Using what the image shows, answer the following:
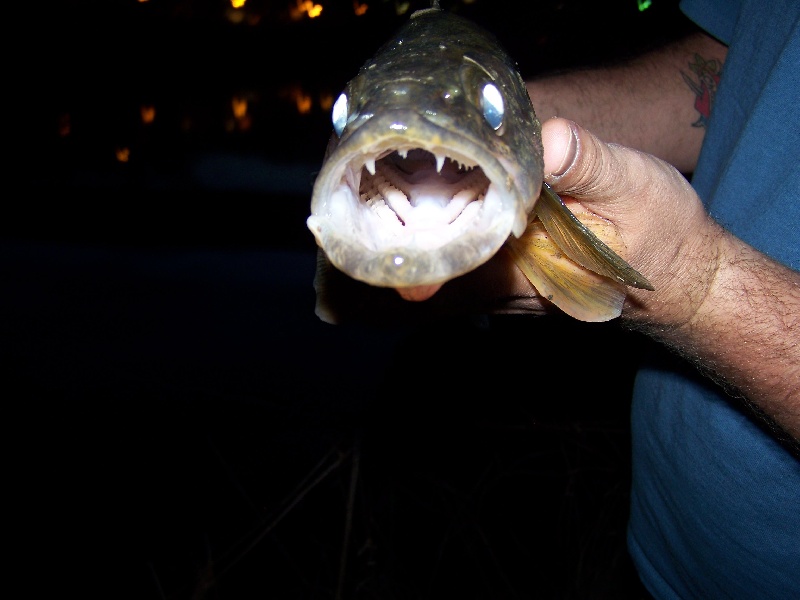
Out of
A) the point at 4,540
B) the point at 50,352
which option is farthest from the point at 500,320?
the point at 50,352

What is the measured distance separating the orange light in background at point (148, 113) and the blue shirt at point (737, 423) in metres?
25.1

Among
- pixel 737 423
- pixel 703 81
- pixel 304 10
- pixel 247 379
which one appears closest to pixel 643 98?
pixel 703 81

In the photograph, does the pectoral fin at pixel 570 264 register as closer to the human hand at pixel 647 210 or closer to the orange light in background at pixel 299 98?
the human hand at pixel 647 210

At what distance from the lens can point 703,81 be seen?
111 inches

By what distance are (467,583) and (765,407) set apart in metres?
3.68

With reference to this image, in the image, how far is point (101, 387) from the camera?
8.53 m

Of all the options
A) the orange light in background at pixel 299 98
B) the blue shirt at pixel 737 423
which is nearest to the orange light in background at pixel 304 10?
the orange light in background at pixel 299 98

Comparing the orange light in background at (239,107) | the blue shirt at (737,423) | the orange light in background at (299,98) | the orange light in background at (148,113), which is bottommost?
the orange light in background at (148,113)

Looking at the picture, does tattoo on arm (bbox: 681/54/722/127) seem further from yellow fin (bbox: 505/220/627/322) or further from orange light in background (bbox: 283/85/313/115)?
orange light in background (bbox: 283/85/313/115)

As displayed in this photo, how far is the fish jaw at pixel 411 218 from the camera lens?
1036 millimetres

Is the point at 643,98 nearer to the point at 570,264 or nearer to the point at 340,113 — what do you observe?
the point at 570,264

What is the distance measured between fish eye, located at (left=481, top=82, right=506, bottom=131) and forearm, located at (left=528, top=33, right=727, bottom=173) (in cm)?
168

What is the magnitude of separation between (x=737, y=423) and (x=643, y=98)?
189 cm

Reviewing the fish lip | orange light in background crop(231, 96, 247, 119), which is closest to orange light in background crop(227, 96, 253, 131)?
orange light in background crop(231, 96, 247, 119)
